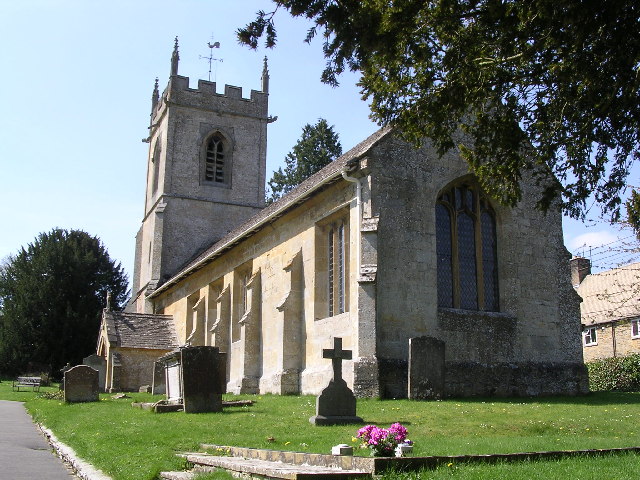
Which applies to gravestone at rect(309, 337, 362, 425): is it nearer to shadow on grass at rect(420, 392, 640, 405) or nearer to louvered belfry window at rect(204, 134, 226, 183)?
shadow on grass at rect(420, 392, 640, 405)

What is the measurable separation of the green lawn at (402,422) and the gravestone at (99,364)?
11.2 metres

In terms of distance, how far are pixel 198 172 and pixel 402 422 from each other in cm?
2878

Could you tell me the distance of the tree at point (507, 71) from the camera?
26.4 ft

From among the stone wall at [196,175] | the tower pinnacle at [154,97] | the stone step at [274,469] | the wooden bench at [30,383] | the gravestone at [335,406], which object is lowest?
the stone step at [274,469]

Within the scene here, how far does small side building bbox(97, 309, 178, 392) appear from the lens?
97.1 feet

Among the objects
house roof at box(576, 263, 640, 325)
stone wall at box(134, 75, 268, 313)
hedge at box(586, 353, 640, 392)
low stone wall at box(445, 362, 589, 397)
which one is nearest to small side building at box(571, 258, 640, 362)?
house roof at box(576, 263, 640, 325)

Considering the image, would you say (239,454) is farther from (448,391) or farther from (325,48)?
(448,391)

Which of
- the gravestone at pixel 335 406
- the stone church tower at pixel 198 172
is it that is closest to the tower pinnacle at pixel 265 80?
the stone church tower at pixel 198 172

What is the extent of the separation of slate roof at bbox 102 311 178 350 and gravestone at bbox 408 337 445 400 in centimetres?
1690

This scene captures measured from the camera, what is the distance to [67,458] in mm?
10156

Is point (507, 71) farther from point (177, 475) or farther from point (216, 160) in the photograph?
point (216, 160)

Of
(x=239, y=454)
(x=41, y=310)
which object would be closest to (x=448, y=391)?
(x=239, y=454)

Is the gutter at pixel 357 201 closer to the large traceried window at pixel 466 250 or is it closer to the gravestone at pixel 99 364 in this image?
the large traceried window at pixel 466 250

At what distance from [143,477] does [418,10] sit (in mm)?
6347
